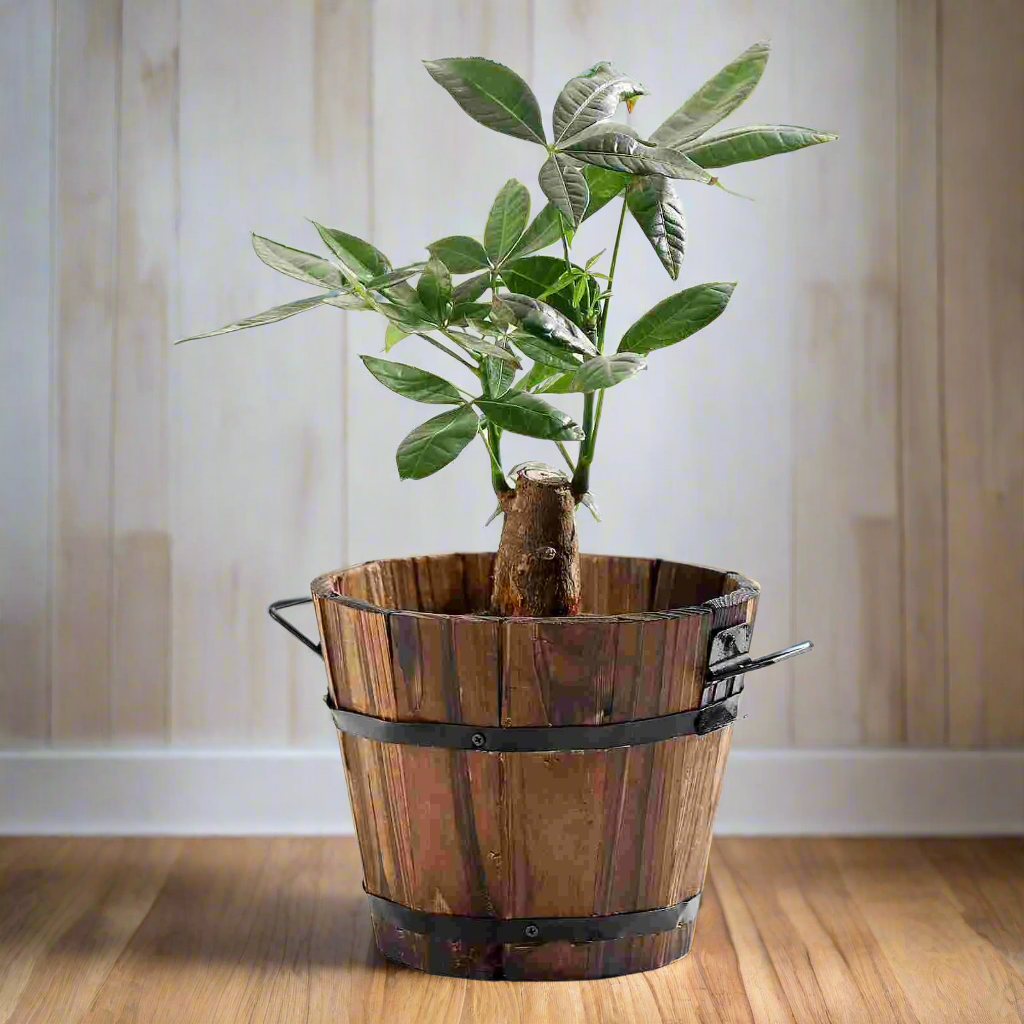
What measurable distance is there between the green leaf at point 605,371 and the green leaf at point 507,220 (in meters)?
0.20

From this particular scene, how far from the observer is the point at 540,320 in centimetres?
90

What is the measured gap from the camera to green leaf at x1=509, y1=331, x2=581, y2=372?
92cm

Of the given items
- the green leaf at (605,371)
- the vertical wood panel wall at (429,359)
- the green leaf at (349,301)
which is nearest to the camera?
the green leaf at (605,371)

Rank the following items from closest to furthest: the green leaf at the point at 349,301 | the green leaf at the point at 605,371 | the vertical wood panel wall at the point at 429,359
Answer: the green leaf at the point at 605,371 → the green leaf at the point at 349,301 → the vertical wood panel wall at the point at 429,359

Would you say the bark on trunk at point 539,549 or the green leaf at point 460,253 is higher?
the green leaf at point 460,253

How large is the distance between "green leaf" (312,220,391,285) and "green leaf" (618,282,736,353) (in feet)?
0.81

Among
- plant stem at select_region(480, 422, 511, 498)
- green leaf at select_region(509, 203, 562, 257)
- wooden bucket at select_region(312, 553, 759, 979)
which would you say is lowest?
wooden bucket at select_region(312, 553, 759, 979)

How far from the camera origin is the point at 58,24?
54.2 inches

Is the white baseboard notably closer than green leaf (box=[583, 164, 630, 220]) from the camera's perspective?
No

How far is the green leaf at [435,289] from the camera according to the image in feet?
3.15

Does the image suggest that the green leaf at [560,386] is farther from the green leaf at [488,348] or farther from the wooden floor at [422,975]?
the wooden floor at [422,975]

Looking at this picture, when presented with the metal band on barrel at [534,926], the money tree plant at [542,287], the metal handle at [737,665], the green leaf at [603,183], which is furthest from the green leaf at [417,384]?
the metal band on barrel at [534,926]

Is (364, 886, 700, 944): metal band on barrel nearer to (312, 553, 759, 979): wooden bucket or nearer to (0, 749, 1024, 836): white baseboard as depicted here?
(312, 553, 759, 979): wooden bucket

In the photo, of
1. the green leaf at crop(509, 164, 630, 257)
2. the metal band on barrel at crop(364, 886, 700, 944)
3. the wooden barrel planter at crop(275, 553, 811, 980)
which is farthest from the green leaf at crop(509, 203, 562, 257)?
the metal band on barrel at crop(364, 886, 700, 944)
